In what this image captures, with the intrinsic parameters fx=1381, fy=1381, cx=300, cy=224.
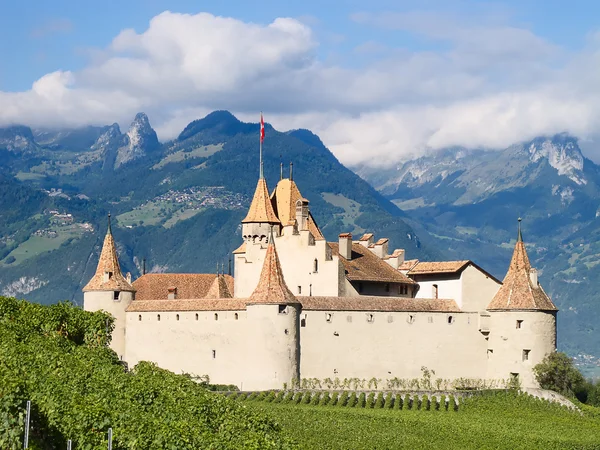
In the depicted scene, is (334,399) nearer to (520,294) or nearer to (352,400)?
(352,400)

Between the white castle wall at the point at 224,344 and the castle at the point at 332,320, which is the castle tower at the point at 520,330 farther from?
the white castle wall at the point at 224,344

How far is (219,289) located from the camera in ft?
332

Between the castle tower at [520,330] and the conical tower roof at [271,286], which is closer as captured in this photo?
the conical tower roof at [271,286]

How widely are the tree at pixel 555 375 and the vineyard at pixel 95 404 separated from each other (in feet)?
93.5

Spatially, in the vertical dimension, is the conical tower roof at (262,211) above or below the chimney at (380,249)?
above

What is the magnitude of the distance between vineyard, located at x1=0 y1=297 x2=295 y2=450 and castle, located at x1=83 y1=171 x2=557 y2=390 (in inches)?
588

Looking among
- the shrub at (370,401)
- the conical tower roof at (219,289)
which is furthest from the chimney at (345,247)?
the shrub at (370,401)

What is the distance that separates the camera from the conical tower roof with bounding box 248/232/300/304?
89375 mm

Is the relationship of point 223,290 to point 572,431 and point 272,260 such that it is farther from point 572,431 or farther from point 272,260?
point 572,431

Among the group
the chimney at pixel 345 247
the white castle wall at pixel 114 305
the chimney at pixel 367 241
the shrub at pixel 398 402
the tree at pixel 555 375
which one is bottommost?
the shrub at pixel 398 402

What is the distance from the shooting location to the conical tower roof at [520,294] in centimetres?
9244

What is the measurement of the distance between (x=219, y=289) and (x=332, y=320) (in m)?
13.1

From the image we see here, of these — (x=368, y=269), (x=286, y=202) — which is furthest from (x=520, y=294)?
(x=286, y=202)

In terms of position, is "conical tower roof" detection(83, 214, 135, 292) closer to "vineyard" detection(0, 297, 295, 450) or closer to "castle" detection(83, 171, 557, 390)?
"castle" detection(83, 171, 557, 390)
